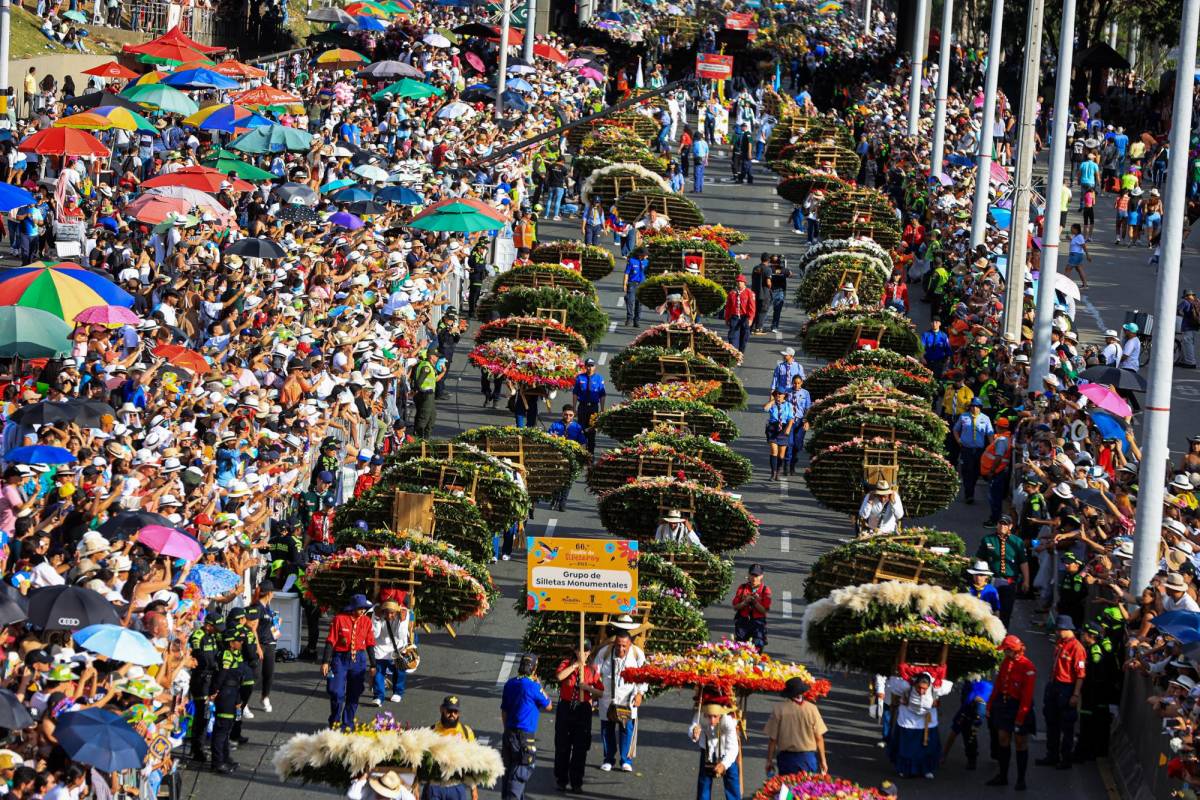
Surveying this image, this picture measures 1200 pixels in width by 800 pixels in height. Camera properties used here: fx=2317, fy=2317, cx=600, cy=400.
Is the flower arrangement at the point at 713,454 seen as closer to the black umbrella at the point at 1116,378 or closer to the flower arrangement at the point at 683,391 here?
the flower arrangement at the point at 683,391

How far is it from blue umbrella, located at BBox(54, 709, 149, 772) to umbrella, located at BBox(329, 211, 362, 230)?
2145 centimetres

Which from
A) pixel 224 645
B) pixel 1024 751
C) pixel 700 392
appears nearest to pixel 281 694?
pixel 224 645

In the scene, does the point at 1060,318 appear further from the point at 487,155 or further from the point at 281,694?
the point at 281,694

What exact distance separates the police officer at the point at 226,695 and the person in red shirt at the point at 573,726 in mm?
3027

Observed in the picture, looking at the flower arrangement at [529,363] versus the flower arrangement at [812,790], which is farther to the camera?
the flower arrangement at [529,363]

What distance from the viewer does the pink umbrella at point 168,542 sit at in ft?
70.5

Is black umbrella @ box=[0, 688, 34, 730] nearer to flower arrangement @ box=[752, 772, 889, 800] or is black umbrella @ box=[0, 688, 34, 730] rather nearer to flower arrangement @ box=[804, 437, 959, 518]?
flower arrangement @ box=[752, 772, 889, 800]

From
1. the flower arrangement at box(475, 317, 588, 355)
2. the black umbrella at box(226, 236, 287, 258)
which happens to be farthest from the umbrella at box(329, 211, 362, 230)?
the black umbrella at box(226, 236, 287, 258)

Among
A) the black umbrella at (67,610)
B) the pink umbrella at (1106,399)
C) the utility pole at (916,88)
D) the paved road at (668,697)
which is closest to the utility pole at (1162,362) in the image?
the paved road at (668,697)

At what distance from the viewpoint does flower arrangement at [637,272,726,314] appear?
38.9 m

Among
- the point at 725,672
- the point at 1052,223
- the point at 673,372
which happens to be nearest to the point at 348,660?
the point at 725,672

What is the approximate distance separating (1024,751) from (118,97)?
80.9 ft

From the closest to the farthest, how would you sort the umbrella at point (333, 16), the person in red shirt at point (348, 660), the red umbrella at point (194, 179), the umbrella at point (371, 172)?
the person in red shirt at point (348, 660) < the red umbrella at point (194, 179) < the umbrella at point (371, 172) < the umbrella at point (333, 16)

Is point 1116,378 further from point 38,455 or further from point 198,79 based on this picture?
point 198,79
